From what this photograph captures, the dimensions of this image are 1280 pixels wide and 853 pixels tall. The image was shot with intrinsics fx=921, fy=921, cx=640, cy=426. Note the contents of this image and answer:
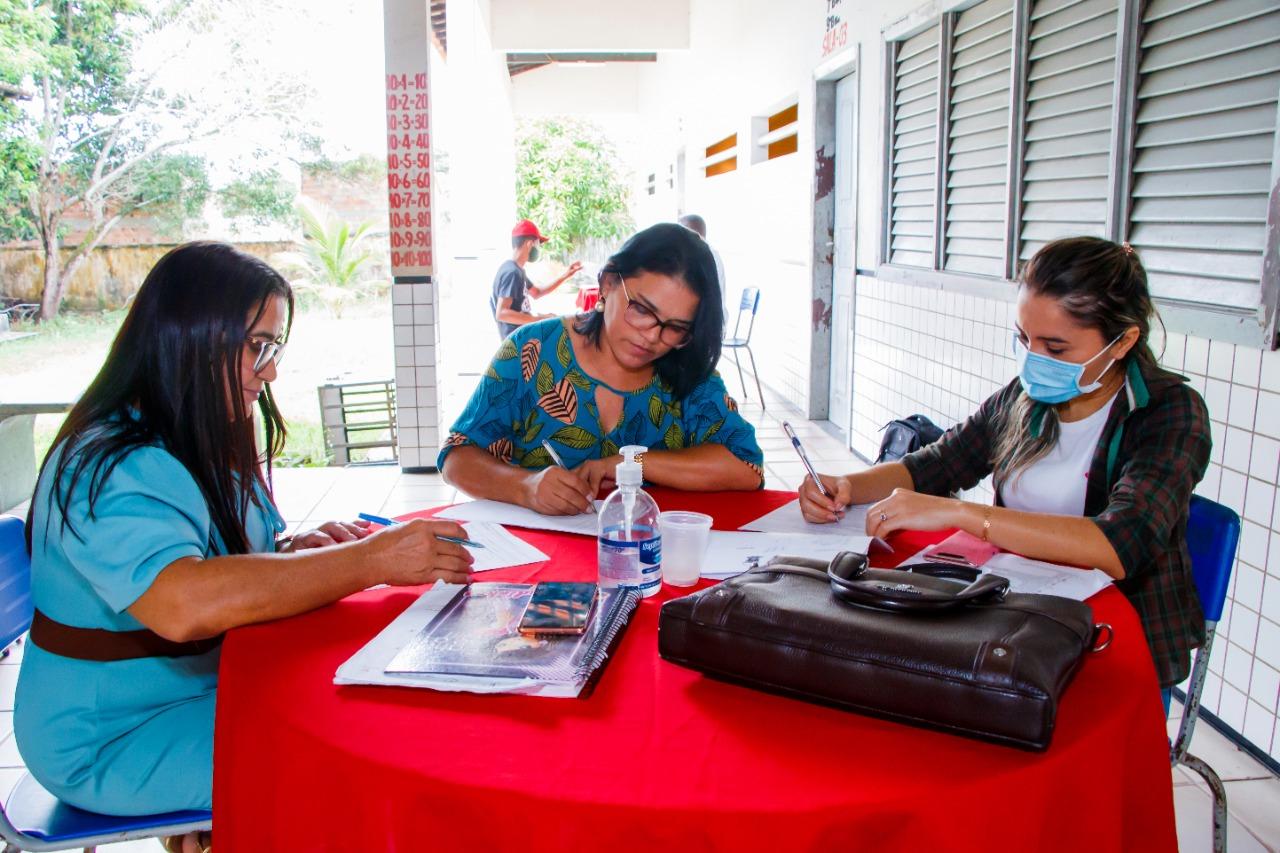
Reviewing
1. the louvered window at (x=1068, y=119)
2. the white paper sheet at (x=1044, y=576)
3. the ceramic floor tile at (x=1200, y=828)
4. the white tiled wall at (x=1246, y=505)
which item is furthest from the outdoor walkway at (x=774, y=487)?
the louvered window at (x=1068, y=119)

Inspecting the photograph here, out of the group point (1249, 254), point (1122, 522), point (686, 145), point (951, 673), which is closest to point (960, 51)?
point (1249, 254)

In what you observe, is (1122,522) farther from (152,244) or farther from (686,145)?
(686,145)

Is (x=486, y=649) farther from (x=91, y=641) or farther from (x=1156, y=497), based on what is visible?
(x=1156, y=497)

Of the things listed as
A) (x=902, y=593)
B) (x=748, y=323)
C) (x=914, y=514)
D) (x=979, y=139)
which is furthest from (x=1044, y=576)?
(x=748, y=323)

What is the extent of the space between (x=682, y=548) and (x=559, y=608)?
0.26 meters

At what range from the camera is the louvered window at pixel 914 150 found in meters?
4.61

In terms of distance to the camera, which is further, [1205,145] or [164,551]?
[1205,145]

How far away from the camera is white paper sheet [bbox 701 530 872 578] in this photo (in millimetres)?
1492

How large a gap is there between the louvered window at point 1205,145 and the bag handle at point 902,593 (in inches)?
72.6

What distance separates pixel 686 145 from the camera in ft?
40.6

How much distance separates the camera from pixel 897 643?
0.97 m

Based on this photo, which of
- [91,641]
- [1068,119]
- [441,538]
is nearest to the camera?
[91,641]

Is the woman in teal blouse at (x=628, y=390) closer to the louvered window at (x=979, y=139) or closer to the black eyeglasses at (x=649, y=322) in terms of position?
the black eyeglasses at (x=649, y=322)

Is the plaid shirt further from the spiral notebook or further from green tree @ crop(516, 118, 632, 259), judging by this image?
green tree @ crop(516, 118, 632, 259)
